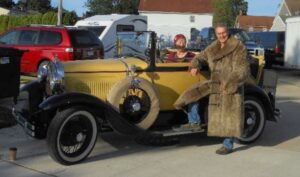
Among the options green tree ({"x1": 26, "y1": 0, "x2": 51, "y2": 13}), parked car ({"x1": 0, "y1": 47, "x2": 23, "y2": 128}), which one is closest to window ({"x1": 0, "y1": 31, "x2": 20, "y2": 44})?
parked car ({"x1": 0, "y1": 47, "x2": 23, "y2": 128})

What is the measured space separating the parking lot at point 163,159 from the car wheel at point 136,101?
1.58ft

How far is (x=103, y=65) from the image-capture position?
760cm

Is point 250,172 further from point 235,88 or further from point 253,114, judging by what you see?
point 253,114

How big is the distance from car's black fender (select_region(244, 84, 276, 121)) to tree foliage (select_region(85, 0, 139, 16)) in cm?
8284

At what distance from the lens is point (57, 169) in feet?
22.0

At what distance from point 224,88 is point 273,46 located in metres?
19.6

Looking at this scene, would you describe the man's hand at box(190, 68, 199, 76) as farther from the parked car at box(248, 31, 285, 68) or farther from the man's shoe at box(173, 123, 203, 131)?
the parked car at box(248, 31, 285, 68)

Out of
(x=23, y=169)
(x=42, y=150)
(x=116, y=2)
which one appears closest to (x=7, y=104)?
(x=42, y=150)

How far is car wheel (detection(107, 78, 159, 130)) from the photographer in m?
7.36

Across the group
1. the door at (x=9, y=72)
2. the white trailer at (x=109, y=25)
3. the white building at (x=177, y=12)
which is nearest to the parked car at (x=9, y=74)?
the door at (x=9, y=72)

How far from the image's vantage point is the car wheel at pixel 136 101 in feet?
24.1

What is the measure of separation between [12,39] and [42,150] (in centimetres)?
1117

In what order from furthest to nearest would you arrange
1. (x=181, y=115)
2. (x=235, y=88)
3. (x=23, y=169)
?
(x=181, y=115) → (x=235, y=88) → (x=23, y=169)

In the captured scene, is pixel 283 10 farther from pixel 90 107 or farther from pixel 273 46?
pixel 90 107
